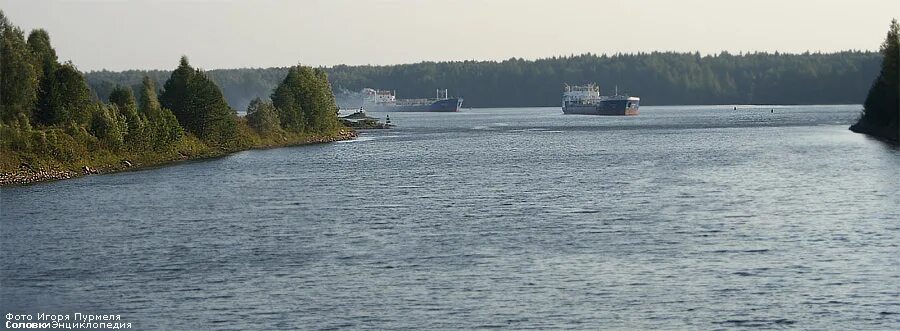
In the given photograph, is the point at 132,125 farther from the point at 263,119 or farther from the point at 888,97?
the point at 888,97

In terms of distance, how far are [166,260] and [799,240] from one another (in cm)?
2206

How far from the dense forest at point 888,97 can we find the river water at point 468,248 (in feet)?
112

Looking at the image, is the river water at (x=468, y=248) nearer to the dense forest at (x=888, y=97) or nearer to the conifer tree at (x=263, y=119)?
the dense forest at (x=888, y=97)

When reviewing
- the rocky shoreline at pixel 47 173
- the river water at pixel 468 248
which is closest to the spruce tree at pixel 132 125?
the rocky shoreline at pixel 47 173

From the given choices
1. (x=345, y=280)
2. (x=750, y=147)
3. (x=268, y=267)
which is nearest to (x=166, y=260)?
(x=268, y=267)

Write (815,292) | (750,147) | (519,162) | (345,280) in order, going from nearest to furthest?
1. (815,292)
2. (345,280)
3. (519,162)
4. (750,147)

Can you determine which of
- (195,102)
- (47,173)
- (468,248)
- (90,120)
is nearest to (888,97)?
(195,102)

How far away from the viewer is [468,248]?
43.6 metres

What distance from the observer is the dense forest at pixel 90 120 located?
82938 millimetres

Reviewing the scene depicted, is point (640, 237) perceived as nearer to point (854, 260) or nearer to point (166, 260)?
point (854, 260)

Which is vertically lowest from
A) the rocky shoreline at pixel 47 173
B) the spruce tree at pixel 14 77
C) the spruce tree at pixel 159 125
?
the rocky shoreline at pixel 47 173

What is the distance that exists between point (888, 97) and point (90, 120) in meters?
70.5

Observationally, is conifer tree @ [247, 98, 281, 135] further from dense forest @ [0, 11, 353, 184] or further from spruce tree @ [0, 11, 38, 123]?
spruce tree @ [0, 11, 38, 123]

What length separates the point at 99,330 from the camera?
30984mm
